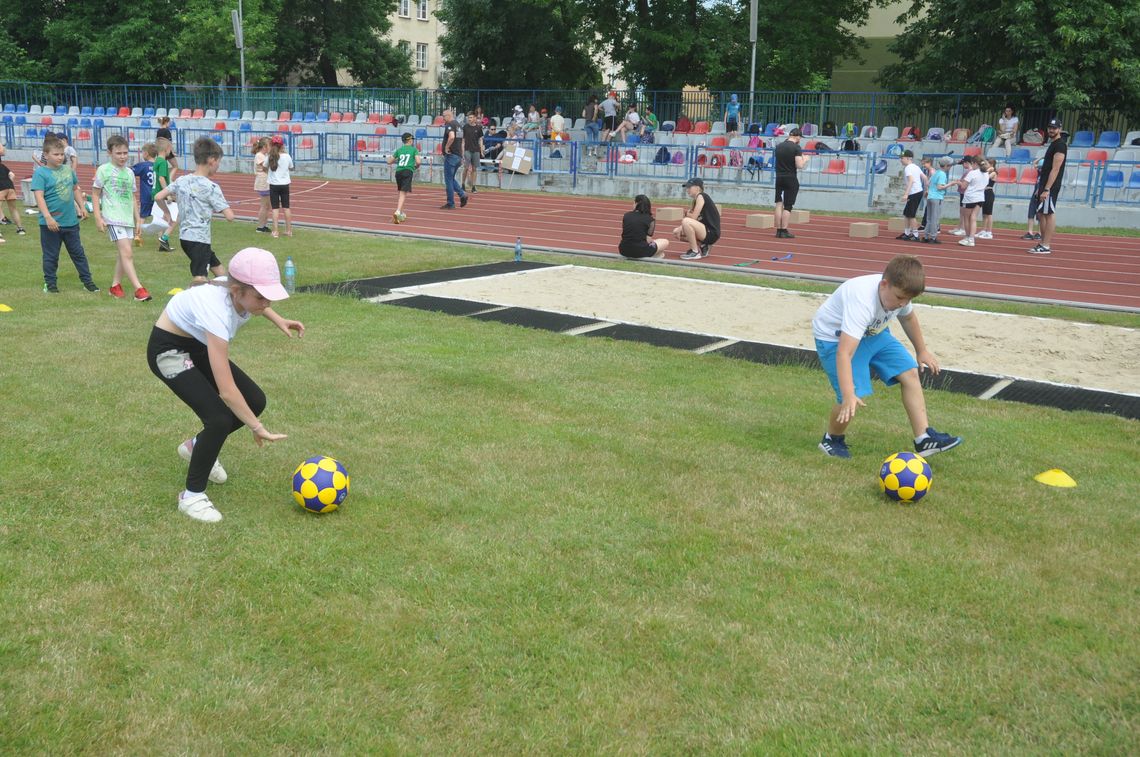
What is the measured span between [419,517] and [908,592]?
101 inches

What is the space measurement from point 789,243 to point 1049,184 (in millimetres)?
4536

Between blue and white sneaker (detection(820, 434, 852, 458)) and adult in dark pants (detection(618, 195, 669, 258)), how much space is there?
32.9 ft

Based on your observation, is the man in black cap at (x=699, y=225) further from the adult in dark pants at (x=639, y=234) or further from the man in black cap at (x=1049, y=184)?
the man in black cap at (x=1049, y=184)

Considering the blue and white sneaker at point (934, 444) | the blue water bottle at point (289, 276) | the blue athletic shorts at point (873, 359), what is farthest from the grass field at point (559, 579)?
the blue water bottle at point (289, 276)

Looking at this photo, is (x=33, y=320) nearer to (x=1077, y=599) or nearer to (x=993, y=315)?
(x=1077, y=599)

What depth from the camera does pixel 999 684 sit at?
4.08m

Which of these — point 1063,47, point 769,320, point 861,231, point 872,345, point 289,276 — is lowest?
point 769,320

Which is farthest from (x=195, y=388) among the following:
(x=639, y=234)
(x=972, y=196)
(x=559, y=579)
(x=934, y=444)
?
(x=972, y=196)

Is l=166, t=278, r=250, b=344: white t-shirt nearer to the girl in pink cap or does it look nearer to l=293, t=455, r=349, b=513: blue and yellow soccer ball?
the girl in pink cap

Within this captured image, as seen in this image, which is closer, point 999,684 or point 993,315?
point 999,684

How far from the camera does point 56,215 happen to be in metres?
11.9

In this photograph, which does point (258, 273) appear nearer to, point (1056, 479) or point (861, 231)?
point (1056, 479)

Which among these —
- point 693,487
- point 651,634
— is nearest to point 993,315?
point 693,487

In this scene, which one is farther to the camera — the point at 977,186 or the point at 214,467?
the point at 977,186
